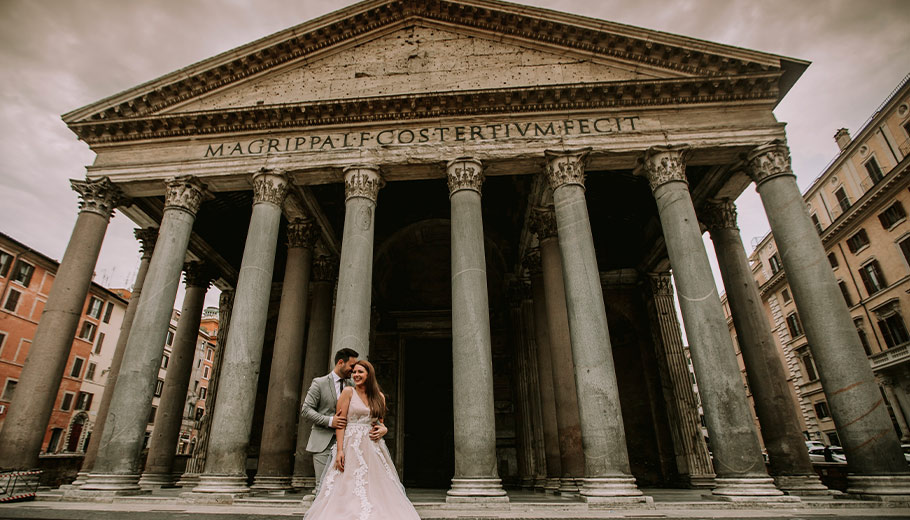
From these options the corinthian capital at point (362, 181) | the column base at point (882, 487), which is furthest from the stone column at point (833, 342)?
the corinthian capital at point (362, 181)

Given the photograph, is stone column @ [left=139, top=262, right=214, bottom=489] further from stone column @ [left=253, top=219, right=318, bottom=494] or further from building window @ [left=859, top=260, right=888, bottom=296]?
building window @ [left=859, top=260, right=888, bottom=296]

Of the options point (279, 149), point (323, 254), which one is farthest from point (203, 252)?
point (279, 149)

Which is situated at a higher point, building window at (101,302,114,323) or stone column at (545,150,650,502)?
building window at (101,302,114,323)

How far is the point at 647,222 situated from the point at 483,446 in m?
10.8

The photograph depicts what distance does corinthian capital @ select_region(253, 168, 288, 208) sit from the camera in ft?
35.7

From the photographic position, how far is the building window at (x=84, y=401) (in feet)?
95.9

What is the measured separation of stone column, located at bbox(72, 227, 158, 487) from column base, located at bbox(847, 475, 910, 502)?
50.2 ft

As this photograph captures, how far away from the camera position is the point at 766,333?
436 inches

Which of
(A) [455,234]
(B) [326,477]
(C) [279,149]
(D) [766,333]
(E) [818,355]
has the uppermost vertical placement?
(C) [279,149]

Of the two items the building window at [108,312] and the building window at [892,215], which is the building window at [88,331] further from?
the building window at [892,215]

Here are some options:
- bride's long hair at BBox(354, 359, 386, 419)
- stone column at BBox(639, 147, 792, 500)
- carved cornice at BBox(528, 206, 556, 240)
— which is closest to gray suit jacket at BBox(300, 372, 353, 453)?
bride's long hair at BBox(354, 359, 386, 419)

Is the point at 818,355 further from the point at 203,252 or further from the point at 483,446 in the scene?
the point at 203,252

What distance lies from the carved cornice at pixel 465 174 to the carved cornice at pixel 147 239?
941 centimetres

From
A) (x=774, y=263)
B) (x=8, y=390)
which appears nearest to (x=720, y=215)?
(x=774, y=263)
